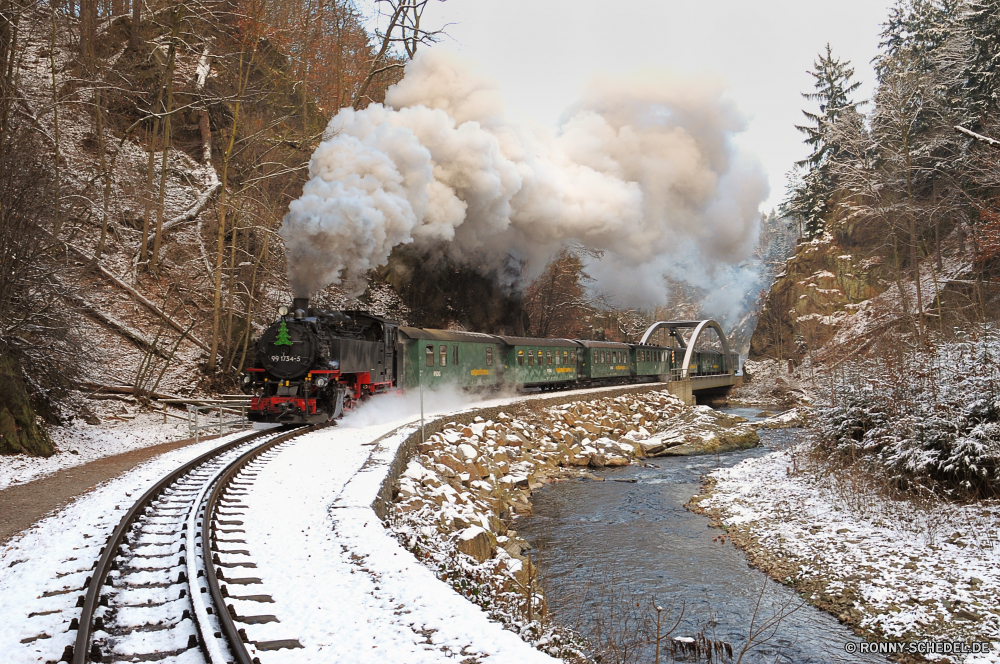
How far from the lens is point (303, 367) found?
1252 cm

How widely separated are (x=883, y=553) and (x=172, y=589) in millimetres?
8225

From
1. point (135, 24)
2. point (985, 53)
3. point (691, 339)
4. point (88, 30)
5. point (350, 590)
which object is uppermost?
point (985, 53)

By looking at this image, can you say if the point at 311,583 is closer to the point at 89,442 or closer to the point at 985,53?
the point at 89,442

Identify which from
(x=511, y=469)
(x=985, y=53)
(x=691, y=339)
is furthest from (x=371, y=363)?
(x=985, y=53)

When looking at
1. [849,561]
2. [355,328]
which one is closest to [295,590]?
[849,561]

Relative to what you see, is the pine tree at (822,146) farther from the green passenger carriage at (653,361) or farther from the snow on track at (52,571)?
the snow on track at (52,571)

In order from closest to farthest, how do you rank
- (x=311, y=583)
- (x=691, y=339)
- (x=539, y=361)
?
1. (x=311, y=583)
2. (x=539, y=361)
3. (x=691, y=339)

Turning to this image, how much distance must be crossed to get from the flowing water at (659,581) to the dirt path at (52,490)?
5856mm

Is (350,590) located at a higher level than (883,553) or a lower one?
higher

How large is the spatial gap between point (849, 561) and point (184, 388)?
52.8 ft

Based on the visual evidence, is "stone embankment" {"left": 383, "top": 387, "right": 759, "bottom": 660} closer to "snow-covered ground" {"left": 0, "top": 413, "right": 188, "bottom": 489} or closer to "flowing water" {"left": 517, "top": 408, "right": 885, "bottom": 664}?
"flowing water" {"left": 517, "top": 408, "right": 885, "bottom": 664}

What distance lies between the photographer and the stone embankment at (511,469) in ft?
20.1

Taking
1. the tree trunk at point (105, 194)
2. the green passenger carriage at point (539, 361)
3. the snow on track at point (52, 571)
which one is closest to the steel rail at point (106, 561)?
the snow on track at point (52, 571)

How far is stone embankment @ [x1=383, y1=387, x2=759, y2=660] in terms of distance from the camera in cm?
613
